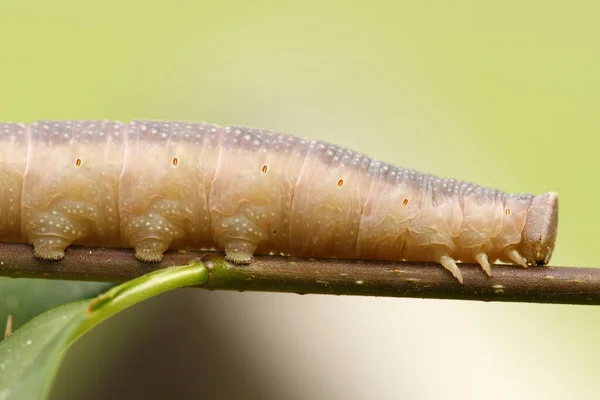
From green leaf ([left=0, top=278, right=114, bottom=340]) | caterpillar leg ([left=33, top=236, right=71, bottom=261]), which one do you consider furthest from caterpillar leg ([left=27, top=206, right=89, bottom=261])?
green leaf ([left=0, top=278, right=114, bottom=340])

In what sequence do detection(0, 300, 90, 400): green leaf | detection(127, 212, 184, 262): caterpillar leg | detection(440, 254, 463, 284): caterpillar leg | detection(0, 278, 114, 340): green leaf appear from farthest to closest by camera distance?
detection(0, 278, 114, 340): green leaf < detection(127, 212, 184, 262): caterpillar leg < detection(440, 254, 463, 284): caterpillar leg < detection(0, 300, 90, 400): green leaf

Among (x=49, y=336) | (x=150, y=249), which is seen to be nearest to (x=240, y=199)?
(x=150, y=249)

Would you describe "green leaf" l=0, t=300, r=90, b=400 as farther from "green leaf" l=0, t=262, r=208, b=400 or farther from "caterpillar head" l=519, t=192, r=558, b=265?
"caterpillar head" l=519, t=192, r=558, b=265

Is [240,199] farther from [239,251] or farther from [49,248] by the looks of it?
[49,248]

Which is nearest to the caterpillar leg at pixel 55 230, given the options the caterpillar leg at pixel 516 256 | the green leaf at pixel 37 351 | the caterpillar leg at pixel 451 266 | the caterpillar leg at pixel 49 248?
the caterpillar leg at pixel 49 248

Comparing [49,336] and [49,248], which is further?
[49,248]

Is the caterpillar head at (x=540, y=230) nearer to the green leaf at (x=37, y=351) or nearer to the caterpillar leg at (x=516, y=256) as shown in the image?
the caterpillar leg at (x=516, y=256)
